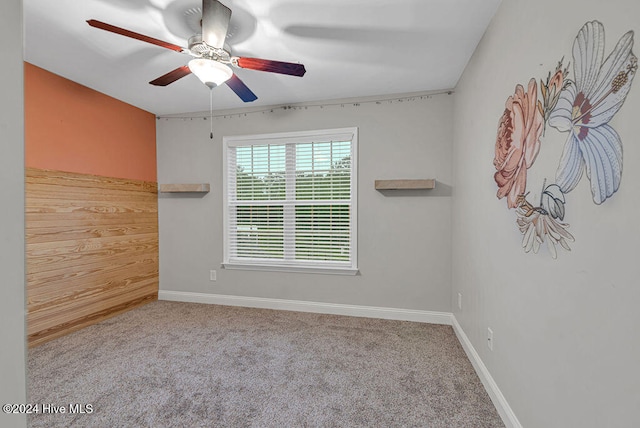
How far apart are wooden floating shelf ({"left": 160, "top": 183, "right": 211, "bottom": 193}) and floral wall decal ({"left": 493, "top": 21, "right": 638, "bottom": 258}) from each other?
315 centimetres

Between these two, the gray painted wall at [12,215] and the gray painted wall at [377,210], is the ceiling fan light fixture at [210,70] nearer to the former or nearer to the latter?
the gray painted wall at [377,210]

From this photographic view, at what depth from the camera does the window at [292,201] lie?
328cm

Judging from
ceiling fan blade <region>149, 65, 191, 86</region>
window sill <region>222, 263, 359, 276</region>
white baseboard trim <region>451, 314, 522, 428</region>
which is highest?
ceiling fan blade <region>149, 65, 191, 86</region>

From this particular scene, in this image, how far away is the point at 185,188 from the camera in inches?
139

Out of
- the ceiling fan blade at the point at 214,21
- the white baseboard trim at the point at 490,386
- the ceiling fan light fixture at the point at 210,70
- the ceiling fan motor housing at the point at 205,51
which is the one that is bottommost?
the white baseboard trim at the point at 490,386

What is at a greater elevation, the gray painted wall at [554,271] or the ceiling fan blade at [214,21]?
the ceiling fan blade at [214,21]

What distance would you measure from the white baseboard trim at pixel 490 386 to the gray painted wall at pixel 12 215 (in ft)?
6.61

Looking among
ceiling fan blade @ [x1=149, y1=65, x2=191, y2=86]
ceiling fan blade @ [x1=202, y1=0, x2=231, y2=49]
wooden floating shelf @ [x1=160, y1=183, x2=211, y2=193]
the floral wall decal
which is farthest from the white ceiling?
wooden floating shelf @ [x1=160, y1=183, x2=211, y2=193]

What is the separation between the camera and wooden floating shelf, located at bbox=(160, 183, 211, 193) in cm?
351

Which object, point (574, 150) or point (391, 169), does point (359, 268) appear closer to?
point (391, 169)

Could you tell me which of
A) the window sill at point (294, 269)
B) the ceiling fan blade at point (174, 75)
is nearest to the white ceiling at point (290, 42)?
the ceiling fan blade at point (174, 75)

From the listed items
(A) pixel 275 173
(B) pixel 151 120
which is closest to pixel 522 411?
(A) pixel 275 173

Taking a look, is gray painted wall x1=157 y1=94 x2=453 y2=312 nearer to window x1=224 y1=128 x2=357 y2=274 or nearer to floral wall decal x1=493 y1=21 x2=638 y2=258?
window x1=224 y1=128 x2=357 y2=274

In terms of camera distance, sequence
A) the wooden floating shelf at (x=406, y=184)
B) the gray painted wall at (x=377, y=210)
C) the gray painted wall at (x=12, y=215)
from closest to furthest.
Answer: the gray painted wall at (x=12, y=215), the wooden floating shelf at (x=406, y=184), the gray painted wall at (x=377, y=210)
